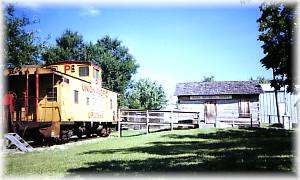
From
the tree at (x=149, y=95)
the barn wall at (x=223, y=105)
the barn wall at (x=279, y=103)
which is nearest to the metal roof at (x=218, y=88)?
the barn wall at (x=223, y=105)

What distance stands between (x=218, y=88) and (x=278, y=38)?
19.9 meters

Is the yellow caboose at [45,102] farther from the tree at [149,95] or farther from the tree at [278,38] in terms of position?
the tree at [149,95]

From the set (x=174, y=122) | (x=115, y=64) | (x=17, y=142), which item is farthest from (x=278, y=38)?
(x=115, y=64)

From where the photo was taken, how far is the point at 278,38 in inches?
774

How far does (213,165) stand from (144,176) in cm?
189

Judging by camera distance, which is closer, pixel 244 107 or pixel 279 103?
pixel 244 107

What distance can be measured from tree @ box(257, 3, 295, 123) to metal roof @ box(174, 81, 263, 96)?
52.8 ft

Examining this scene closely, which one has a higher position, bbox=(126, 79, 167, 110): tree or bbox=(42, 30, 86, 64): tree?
bbox=(42, 30, 86, 64): tree

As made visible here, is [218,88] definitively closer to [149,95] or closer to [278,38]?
[149,95]

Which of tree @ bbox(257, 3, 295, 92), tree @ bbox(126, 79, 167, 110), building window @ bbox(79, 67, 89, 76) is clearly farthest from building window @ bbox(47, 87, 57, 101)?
tree @ bbox(126, 79, 167, 110)

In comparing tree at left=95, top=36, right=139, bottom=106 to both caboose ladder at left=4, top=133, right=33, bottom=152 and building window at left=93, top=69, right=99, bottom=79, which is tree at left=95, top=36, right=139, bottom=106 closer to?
building window at left=93, top=69, right=99, bottom=79

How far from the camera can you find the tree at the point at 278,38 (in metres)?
18.1

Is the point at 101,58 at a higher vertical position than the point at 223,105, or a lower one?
higher

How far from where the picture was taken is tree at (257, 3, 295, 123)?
1808cm
